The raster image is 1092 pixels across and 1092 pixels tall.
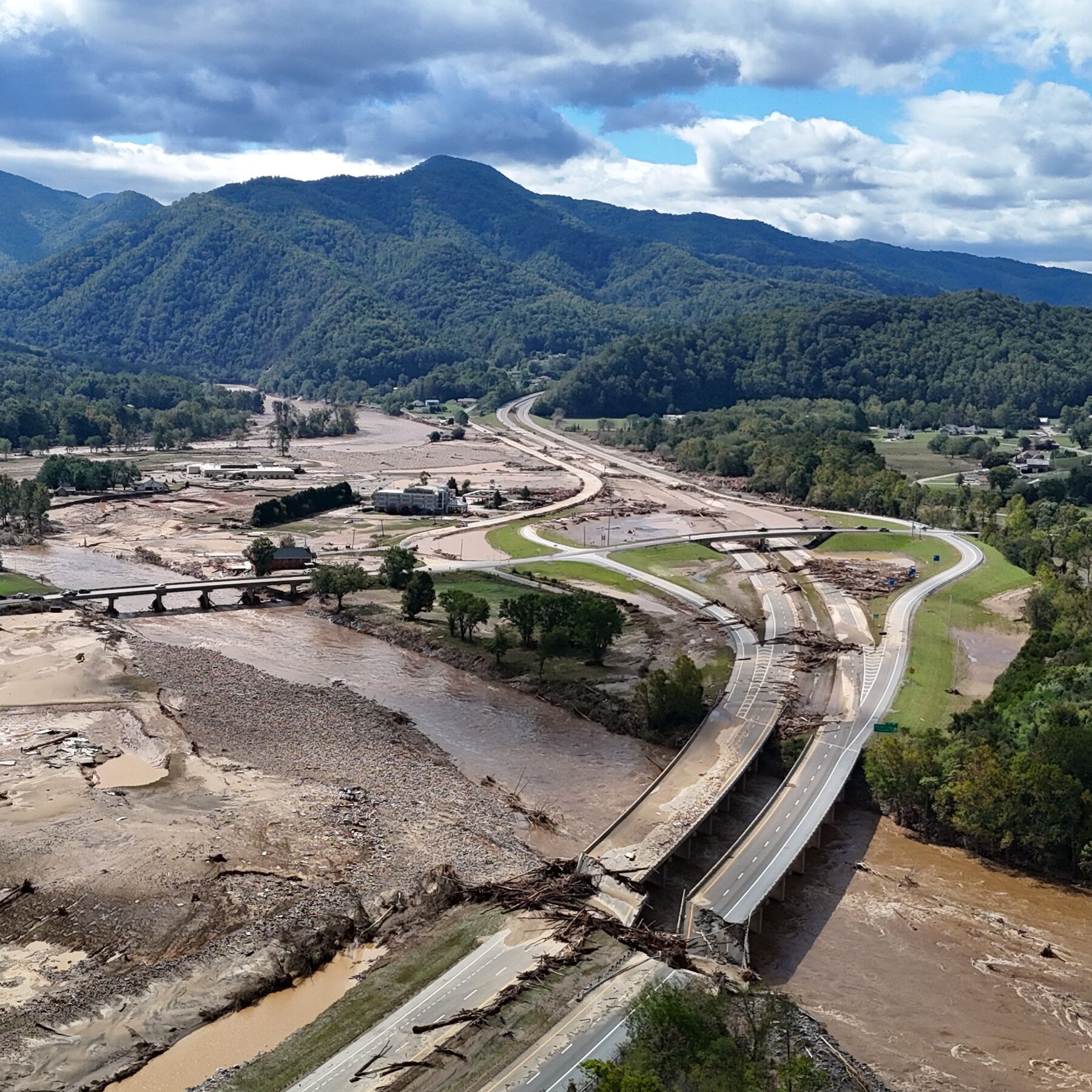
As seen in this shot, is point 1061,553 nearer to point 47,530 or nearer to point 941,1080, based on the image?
point 941,1080

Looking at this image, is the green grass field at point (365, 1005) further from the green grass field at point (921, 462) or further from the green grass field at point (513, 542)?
the green grass field at point (921, 462)

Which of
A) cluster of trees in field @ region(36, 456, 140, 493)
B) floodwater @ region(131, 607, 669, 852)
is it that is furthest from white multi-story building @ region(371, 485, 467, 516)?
floodwater @ region(131, 607, 669, 852)

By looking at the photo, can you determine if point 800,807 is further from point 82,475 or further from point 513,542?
point 82,475

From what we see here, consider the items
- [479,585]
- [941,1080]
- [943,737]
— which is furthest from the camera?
[479,585]

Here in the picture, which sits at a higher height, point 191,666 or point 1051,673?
point 1051,673

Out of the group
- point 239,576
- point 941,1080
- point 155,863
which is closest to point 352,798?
point 155,863
